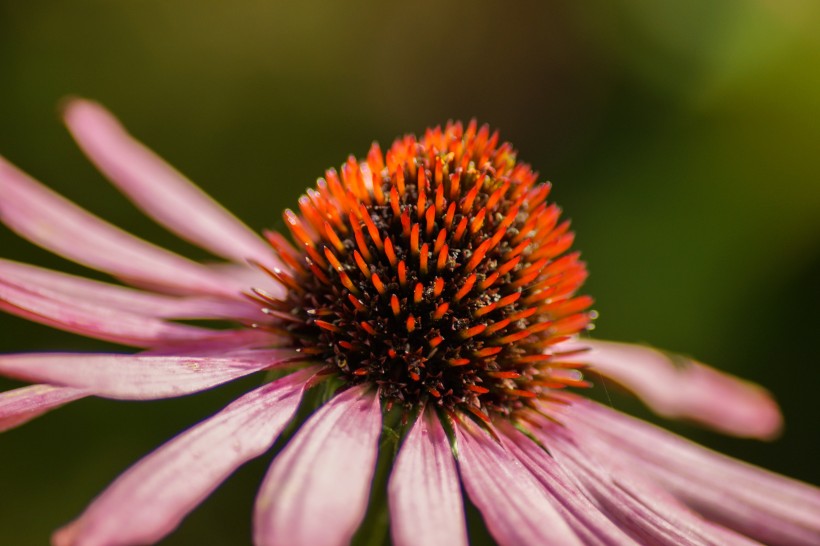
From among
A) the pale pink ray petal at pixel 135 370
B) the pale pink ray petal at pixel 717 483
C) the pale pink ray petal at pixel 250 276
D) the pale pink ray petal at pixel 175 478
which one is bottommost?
the pale pink ray petal at pixel 717 483

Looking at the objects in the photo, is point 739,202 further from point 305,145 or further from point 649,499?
point 649,499

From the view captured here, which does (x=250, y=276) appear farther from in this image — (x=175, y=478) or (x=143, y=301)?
(x=175, y=478)

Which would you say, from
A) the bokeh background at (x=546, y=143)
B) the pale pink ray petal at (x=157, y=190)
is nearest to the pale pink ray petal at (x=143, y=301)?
the pale pink ray petal at (x=157, y=190)

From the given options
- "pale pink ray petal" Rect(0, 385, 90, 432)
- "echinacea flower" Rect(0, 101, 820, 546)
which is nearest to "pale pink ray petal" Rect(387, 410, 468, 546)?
"echinacea flower" Rect(0, 101, 820, 546)

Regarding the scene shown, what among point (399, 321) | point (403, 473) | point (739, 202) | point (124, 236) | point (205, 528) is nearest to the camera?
point (403, 473)

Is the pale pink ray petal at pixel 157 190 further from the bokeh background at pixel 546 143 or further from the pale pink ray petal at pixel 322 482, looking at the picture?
the pale pink ray petal at pixel 322 482

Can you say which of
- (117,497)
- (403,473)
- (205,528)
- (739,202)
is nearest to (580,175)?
(739,202)
